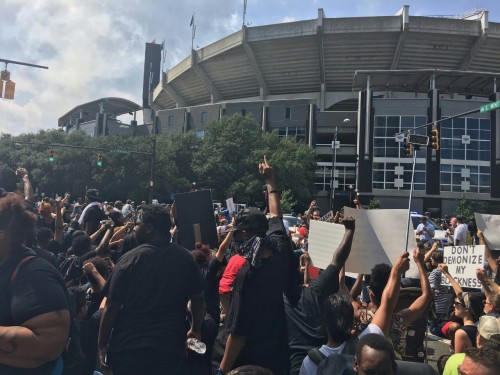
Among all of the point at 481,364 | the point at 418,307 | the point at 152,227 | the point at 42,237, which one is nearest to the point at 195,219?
the point at 42,237

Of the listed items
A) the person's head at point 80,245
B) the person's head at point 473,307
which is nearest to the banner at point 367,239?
the person's head at point 473,307

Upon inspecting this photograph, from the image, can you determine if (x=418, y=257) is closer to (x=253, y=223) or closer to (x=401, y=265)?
(x=401, y=265)

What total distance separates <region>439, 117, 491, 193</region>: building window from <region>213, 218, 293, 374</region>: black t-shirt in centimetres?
4775

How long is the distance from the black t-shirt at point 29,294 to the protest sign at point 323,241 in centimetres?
275

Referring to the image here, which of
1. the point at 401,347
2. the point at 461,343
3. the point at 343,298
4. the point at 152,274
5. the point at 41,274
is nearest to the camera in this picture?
the point at 41,274

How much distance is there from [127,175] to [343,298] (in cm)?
4390

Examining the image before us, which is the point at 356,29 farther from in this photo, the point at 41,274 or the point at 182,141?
the point at 41,274

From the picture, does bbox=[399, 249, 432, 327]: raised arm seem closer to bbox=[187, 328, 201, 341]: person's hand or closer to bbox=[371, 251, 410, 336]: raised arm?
bbox=[371, 251, 410, 336]: raised arm

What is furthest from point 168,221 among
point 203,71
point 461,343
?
point 203,71

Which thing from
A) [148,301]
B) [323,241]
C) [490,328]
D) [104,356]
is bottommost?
[104,356]

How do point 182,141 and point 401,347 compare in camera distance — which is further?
point 182,141

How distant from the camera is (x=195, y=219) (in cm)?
506

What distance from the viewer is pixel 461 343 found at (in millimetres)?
3604

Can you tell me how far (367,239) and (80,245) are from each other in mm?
3159
